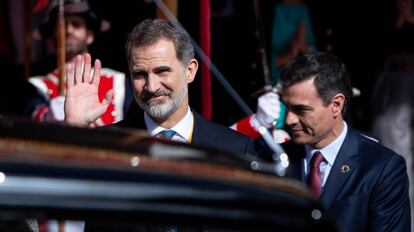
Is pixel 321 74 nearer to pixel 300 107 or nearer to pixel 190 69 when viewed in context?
pixel 300 107

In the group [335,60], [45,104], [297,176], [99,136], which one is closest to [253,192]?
[99,136]

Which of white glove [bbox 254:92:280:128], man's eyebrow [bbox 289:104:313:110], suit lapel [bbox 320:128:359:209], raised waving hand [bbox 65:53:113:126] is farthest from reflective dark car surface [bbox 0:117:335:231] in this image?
white glove [bbox 254:92:280:128]

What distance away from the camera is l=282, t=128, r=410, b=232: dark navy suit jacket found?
17.1 ft

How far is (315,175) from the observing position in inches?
215

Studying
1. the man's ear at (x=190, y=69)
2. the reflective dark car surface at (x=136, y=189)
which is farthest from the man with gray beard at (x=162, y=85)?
the reflective dark car surface at (x=136, y=189)

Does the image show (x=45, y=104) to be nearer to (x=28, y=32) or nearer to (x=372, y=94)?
(x=28, y=32)

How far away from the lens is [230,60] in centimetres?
841

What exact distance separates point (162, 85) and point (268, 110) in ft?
6.66

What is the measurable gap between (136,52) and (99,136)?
244cm

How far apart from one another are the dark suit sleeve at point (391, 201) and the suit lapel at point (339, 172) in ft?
0.48

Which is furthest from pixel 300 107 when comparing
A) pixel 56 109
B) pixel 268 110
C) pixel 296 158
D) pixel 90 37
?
pixel 90 37

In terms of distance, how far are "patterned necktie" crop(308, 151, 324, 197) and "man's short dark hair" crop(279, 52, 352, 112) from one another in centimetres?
30

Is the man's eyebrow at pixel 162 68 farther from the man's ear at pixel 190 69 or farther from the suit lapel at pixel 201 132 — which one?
the suit lapel at pixel 201 132

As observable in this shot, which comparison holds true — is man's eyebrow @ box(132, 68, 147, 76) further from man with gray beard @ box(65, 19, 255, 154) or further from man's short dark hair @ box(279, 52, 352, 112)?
man's short dark hair @ box(279, 52, 352, 112)
